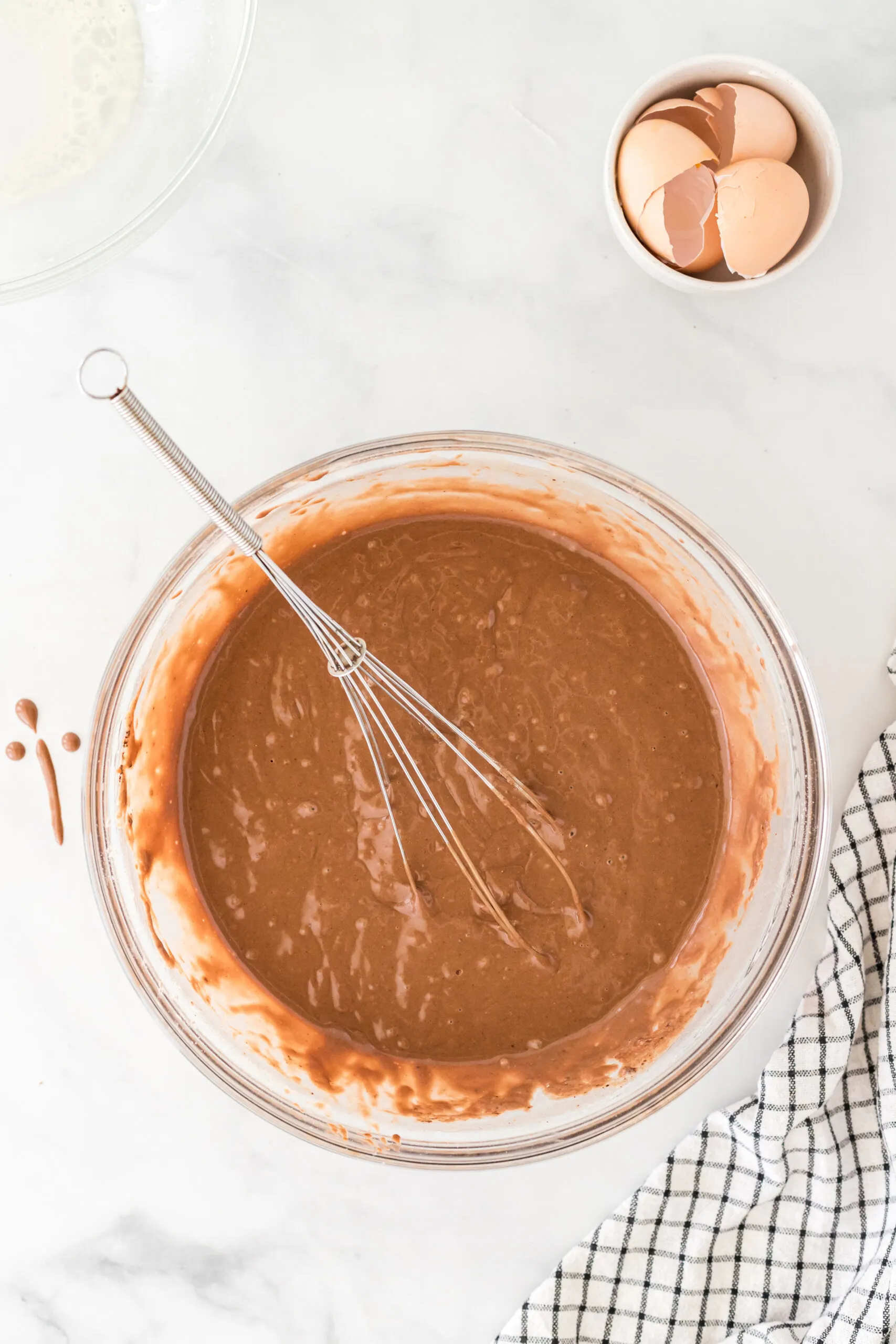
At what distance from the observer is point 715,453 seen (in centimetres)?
133

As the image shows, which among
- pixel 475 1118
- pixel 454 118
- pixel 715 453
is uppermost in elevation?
pixel 454 118

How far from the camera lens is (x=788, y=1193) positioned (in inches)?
52.7

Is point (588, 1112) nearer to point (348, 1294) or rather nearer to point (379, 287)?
point (348, 1294)

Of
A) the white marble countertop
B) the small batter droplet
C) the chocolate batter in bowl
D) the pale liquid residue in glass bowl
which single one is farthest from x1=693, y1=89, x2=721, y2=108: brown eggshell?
the small batter droplet

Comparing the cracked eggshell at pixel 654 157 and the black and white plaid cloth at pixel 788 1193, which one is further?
the black and white plaid cloth at pixel 788 1193

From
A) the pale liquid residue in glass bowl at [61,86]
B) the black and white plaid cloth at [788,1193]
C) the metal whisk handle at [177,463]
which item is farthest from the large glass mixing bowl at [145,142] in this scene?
the black and white plaid cloth at [788,1193]

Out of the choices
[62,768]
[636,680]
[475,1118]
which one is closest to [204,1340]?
[475,1118]

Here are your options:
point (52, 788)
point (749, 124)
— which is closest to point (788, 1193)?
point (52, 788)

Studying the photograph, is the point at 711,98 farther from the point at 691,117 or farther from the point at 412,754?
the point at 412,754

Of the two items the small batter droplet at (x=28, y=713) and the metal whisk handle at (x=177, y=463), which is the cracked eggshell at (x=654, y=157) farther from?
the small batter droplet at (x=28, y=713)

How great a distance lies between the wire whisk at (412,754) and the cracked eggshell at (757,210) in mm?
616

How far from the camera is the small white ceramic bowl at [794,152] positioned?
121cm

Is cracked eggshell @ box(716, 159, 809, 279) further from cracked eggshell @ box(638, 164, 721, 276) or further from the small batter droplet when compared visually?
the small batter droplet

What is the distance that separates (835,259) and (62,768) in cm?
116
